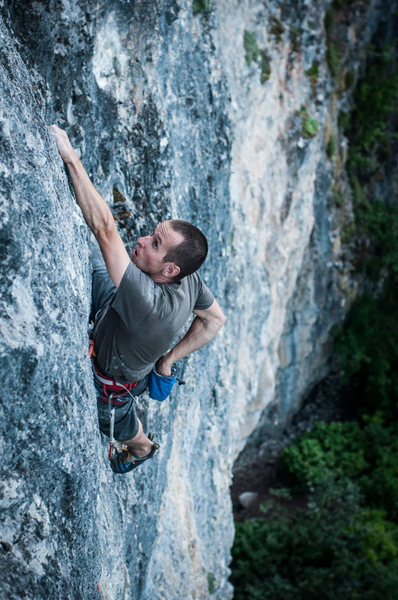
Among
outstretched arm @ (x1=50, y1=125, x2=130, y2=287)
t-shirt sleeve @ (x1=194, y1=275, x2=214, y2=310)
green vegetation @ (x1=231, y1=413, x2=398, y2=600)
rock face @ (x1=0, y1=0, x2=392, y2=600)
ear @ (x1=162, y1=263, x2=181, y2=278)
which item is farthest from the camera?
green vegetation @ (x1=231, y1=413, x2=398, y2=600)

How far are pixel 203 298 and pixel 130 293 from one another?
844mm

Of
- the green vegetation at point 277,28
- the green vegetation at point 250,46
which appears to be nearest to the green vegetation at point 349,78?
the green vegetation at point 277,28

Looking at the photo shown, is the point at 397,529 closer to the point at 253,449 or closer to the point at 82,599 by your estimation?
the point at 253,449

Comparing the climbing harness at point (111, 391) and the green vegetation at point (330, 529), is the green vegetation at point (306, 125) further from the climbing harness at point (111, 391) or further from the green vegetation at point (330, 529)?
the climbing harness at point (111, 391)

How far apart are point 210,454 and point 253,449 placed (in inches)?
222

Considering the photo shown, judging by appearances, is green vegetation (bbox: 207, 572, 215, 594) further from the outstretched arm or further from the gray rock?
the outstretched arm

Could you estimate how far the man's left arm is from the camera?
3.56 m

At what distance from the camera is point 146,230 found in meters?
4.11

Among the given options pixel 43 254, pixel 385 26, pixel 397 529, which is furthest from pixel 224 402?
pixel 385 26

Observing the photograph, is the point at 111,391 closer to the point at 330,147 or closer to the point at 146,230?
the point at 146,230

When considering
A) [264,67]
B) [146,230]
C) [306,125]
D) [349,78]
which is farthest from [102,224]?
[349,78]

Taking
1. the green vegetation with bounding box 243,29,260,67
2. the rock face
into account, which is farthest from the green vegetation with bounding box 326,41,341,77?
the green vegetation with bounding box 243,29,260,67

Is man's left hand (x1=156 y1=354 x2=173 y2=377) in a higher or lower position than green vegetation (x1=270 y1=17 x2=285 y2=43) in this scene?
lower

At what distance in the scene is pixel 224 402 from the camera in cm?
659
